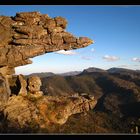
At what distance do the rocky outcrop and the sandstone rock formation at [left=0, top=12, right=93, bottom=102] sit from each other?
515 cm

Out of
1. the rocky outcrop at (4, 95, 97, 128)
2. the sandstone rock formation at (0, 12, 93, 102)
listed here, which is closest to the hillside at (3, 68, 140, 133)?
the rocky outcrop at (4, 95, 97, 128)

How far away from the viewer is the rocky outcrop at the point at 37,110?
2827 centimetres

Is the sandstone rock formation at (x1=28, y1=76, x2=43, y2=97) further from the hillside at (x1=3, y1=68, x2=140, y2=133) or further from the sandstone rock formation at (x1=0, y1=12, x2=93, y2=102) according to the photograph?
the hillside at (x1=3, y1=68, x2=140, y2=133)

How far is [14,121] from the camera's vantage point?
27625 millimetres

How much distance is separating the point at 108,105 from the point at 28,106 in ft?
297

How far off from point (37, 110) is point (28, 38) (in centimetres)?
965

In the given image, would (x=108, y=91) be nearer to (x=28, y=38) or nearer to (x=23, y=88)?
(x=28, y=38)

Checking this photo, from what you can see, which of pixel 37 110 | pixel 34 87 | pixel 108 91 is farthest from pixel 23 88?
pixel 108 91

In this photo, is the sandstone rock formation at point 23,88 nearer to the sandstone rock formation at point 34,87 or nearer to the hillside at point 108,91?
the sandstone rock formation at point 34,87

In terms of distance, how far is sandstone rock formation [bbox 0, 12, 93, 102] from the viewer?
34.0m

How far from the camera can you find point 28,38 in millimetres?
34375
